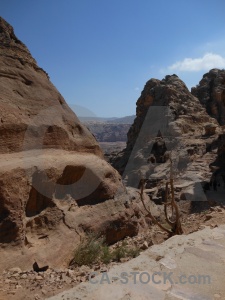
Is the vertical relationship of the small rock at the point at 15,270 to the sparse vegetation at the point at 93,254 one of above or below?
above

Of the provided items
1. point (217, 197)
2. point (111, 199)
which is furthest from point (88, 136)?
point (217, 197)

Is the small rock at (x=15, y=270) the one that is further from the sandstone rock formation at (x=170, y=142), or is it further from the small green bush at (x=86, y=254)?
the sandstone rock formation at (x=170, y=142)

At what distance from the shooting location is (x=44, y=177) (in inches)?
239

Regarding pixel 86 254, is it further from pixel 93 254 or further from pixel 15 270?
pixel 15 270

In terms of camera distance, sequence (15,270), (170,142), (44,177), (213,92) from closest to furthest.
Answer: (15,270), (44,177), (170,142), (213,92)

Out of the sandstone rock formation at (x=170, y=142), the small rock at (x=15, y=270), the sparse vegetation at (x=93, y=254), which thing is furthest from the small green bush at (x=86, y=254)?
the sandstone rock formation at (x=170, y=142)

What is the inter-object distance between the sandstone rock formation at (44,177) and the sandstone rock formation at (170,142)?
11.9 metres

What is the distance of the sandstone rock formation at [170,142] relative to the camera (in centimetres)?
2247

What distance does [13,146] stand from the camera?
608 cm

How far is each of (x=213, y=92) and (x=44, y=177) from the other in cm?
3800

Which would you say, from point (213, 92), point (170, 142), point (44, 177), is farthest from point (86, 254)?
point (213, 92)

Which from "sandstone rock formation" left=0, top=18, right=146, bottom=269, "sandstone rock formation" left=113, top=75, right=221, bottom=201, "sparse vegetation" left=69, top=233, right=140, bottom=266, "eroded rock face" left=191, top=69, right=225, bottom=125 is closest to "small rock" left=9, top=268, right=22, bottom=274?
"sandstone rock formation" left=0, top=18, right=146, bottom=269

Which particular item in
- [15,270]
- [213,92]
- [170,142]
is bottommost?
[15,270]

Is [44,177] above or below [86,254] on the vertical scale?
above
